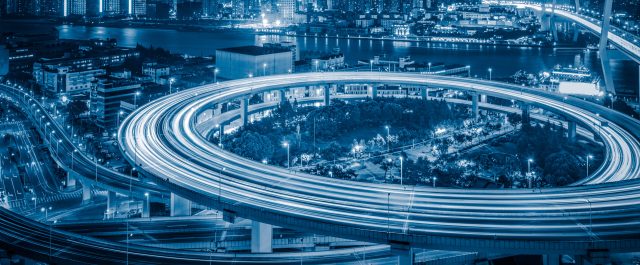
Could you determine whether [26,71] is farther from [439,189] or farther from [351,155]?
[439,189]

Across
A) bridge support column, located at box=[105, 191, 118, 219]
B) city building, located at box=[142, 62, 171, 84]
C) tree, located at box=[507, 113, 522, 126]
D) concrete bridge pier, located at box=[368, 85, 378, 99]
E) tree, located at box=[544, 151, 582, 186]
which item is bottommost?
bridge support column, located at box=[105, 191, 118, 219]

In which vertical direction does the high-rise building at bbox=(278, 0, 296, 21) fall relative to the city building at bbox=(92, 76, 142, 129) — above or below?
above

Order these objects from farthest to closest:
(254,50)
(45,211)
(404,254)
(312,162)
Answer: (254,50), (312,162), (45,211), (404,254)

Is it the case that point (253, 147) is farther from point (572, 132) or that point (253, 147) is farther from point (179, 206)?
point (572, 132)

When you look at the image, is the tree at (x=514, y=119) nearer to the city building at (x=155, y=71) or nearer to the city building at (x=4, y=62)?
the city building at (x=155, y=71)

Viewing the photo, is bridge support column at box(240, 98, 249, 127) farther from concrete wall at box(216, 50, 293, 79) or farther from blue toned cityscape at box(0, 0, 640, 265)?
concrete wall at box(216, 50, 293, 79)

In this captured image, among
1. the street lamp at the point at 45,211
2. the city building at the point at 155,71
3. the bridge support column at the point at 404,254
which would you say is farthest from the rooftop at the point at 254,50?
the bridge support column at the point at 404,254

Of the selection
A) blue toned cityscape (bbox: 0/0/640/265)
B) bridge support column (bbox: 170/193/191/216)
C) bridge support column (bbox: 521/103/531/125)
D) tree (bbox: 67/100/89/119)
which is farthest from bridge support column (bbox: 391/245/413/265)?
tree (bbox: 67/100/89/119)

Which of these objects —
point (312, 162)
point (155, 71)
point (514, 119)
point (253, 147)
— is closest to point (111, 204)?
point (253, 147)
